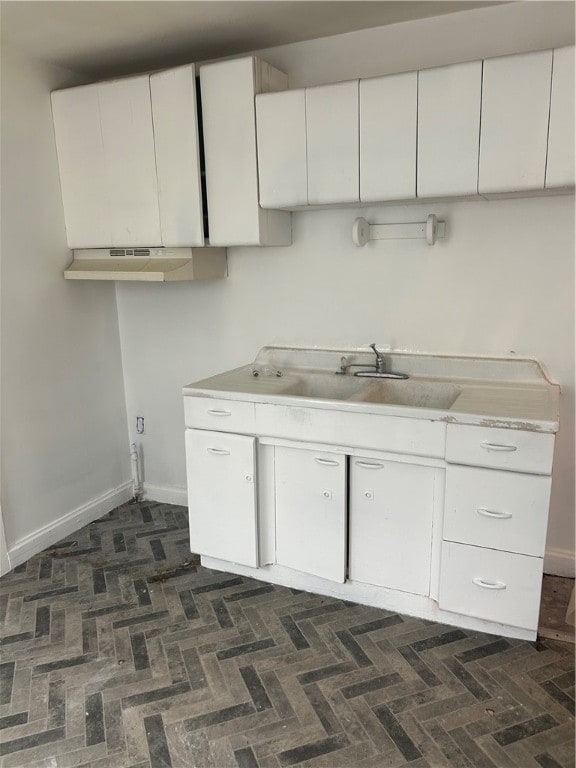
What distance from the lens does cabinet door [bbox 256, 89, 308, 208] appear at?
2424 mm

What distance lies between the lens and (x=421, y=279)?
8.77ft

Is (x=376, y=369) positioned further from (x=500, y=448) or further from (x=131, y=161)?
(x=131, y=161)

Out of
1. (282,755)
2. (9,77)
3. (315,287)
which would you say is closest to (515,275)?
(315,287)

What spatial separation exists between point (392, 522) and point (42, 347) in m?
1.98

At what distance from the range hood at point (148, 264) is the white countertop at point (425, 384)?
518mm

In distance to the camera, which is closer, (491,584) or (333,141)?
(491,584)

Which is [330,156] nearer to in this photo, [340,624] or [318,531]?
[318,531]

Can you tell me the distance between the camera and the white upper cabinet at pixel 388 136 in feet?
7.31

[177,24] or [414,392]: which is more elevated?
[177,24]

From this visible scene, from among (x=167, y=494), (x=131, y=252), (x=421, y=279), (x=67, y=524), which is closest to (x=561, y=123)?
(x=421, y=279)

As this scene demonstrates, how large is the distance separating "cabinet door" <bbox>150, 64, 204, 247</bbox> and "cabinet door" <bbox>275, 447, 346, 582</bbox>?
3.79 ft

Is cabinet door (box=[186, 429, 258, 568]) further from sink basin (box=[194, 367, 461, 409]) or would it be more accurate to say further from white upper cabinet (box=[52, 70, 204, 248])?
white upper cabinet (box=[52, 70, 204, 248])

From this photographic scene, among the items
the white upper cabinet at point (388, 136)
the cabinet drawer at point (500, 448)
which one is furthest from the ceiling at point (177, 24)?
the cabinet drawer at point (500, 448)

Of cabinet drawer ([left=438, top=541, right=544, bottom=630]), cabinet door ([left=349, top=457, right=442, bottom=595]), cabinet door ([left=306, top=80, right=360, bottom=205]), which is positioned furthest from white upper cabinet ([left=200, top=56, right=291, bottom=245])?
cabinet drawer ([left=438, top=541, right=544, bottom=630])
